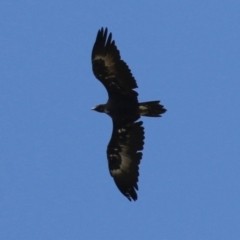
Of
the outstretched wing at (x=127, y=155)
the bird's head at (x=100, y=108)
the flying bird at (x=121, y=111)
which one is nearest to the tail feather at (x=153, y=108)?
the flying bird at (x=121, y=111)

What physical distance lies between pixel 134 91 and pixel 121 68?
699 mm

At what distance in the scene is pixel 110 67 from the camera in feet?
77.7

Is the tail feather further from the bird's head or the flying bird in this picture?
the bird's head

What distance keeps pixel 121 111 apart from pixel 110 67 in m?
1.25

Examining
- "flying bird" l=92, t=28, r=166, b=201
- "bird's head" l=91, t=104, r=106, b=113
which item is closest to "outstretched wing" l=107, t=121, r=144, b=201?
"flying bird" l=92, t=28, r=166, b=201

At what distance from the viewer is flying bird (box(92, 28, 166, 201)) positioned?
23484mm

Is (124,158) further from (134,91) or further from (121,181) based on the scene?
(134,91)

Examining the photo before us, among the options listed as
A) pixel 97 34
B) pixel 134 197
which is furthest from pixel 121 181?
pixel 97 34

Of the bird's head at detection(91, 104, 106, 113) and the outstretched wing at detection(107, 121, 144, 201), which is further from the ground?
the bird's head at detection(91, 104, 106, 113)

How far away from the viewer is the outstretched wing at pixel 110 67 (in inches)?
923

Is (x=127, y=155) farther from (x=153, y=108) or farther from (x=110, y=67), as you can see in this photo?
(x=110, y=67)

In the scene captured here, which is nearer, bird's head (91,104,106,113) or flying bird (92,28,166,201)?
flying bird (92,28,166,201)

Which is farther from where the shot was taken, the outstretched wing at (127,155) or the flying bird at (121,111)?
the outstretched wing at (127,155)

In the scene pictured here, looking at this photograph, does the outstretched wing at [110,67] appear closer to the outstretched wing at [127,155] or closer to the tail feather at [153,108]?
the tail feather at [153,108]
